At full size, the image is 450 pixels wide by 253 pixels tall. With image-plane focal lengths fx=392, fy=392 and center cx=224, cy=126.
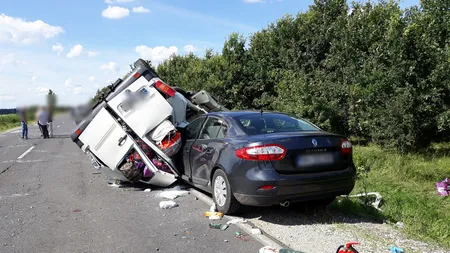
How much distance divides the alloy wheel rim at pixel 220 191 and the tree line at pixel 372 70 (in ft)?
21.8

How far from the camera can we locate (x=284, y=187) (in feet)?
15.4

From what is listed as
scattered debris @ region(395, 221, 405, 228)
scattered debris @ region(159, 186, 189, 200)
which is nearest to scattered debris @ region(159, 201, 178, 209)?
scattered debris @ region(159, 186, 189, 200)

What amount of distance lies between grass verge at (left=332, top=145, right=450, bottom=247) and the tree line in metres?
0.71

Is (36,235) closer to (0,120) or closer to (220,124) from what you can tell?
(220,124)

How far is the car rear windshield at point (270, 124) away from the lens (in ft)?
17.8

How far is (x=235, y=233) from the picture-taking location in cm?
462

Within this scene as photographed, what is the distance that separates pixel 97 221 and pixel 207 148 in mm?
1822

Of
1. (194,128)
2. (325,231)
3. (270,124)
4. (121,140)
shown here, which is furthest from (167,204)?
(325,231)

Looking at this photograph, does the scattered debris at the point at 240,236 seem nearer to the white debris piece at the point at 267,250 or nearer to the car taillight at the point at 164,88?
the white debris piece at the point at 267,250

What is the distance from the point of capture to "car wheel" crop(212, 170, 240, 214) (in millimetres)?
5117

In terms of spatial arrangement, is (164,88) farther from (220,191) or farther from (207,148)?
(220,191)

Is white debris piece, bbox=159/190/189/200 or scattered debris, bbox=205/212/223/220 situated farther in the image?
white debris piece, bbox=159/190/189/200

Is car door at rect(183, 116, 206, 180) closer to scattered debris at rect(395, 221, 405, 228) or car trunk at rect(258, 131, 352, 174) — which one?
car trunk at rect(258, 131, 352, 174)

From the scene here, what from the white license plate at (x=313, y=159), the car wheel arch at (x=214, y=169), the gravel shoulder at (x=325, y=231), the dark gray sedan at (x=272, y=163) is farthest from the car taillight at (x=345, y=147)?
the car wheel arch at (x=214, y=169)
